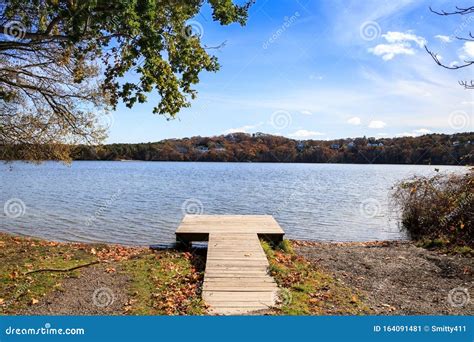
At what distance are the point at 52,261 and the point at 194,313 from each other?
6.65 meters

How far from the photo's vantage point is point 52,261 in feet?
40.8

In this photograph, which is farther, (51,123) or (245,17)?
(51,123)

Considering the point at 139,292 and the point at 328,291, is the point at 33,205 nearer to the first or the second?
the point at 139,292

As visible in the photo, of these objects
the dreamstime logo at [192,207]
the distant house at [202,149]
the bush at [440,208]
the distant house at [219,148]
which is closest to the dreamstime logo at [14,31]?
the bush at [440,208]

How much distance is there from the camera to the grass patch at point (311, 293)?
852 cm

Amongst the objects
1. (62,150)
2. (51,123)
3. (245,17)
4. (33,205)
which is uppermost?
(245,17)

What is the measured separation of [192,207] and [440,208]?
1923 cm

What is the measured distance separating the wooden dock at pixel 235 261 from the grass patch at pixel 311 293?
1.26 feet

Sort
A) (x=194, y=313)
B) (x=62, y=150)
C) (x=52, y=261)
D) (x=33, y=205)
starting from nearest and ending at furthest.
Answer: (x=194, y=313)
(x=52, y=261)
(x=62, y=150)
(x=33, y=205)

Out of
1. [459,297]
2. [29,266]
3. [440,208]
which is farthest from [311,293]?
[440,208]

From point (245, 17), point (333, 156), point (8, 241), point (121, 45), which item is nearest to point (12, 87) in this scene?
point (8, 241)

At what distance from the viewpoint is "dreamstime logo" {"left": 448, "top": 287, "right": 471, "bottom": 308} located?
983 cm

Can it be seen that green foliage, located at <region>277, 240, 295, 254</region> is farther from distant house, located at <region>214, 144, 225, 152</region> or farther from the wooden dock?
distant house, located at <region>214, 144, 225, 152</region>
